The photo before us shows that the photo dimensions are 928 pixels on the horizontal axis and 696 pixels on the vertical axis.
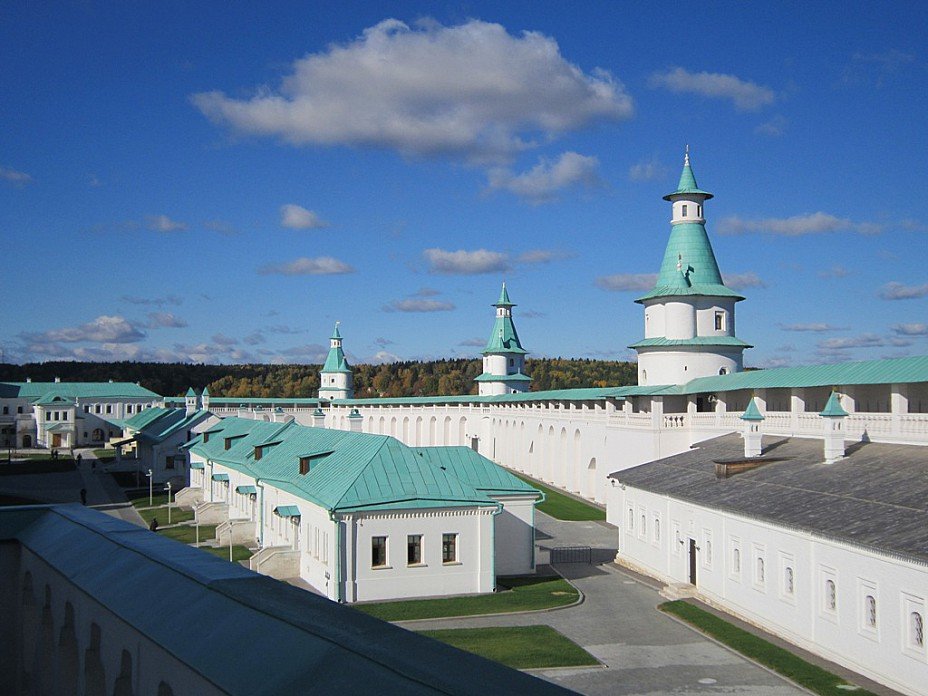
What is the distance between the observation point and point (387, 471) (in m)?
26.5

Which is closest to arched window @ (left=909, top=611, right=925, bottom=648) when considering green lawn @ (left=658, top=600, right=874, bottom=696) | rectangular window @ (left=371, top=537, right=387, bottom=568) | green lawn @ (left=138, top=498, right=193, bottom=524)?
green lawn @ (left=658, top=600, right=874, bottom=696)

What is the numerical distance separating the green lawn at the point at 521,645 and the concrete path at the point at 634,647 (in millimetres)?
387

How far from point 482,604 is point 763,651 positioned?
7482 mm

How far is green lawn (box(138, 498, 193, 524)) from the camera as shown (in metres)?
41.3

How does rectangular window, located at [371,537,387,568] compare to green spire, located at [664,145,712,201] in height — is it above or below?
below

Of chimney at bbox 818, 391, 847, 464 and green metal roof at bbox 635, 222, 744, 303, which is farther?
green metal roof at bbox 635, 222, 744, 303

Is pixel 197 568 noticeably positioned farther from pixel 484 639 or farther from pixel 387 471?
pixel 387 471

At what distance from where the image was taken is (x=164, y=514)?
43.2m

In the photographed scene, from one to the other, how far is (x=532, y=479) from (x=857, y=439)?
3684 cm

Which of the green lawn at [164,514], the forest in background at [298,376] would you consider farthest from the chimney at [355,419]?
the forest in background at [298,376]

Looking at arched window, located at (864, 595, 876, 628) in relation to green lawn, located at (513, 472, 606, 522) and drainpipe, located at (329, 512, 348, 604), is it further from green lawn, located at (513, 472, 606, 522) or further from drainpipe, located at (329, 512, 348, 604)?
green lawn, located at (513, 472, 606, 522)

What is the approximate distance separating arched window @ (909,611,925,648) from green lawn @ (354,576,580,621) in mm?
9515

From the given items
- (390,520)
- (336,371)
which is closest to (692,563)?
(390,520)

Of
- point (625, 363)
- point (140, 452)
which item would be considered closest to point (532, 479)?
point (140, 452)
